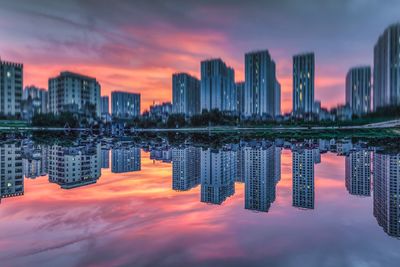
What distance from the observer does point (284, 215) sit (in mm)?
8531

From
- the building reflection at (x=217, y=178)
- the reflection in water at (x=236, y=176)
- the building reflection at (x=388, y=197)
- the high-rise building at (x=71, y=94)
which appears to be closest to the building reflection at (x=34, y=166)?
the reflection in water at (x=236, y=176)

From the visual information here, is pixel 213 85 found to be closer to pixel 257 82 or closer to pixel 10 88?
pixel 257 82

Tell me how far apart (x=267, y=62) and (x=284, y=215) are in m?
171

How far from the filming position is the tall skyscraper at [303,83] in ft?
565

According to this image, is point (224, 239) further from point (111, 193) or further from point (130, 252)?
point (111, 193)

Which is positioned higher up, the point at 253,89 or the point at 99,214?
the point at 253,89

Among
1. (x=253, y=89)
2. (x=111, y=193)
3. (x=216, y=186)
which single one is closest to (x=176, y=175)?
(x=216, y=186)

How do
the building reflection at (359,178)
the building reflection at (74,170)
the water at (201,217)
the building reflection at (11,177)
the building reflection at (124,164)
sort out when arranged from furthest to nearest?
1. the building reflection at (124,164)
2. the building reflection at (74,170)
3. the building reflection at (359,178)
4. the building reflection at (11,177)
5. the water at (201,217)

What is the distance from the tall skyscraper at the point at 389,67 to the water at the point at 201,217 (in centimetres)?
13138

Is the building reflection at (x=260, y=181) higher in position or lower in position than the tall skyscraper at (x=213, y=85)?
lower

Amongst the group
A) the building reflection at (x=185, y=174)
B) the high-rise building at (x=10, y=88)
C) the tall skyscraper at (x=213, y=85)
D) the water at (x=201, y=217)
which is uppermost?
the tall skyscraper at (x=213, y=85)

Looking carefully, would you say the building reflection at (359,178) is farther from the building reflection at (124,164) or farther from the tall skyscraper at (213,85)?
the tall skyscraper at (213,85)

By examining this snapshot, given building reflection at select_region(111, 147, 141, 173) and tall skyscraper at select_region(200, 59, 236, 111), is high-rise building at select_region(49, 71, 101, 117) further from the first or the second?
building reflection at select_region(111, 147, 141, 173)

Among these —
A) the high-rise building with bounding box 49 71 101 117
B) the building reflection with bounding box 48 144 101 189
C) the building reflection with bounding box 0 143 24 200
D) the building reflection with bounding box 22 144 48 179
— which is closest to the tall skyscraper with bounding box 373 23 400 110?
the high-rise building with bounding box 49 71 101 117
